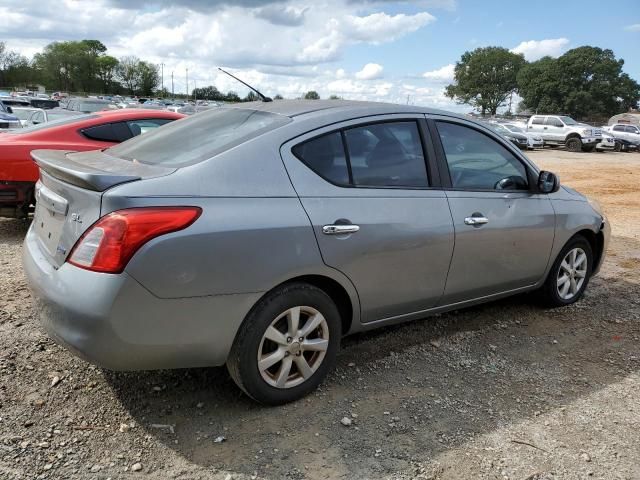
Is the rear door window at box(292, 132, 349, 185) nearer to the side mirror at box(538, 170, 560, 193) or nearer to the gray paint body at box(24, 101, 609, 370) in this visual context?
the gray paint body at box(24, 101, 609, 370)

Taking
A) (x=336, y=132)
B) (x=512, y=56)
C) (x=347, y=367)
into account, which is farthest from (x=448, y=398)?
(x=512, y=56)

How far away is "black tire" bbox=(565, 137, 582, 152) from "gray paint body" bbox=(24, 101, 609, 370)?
99.1 ft

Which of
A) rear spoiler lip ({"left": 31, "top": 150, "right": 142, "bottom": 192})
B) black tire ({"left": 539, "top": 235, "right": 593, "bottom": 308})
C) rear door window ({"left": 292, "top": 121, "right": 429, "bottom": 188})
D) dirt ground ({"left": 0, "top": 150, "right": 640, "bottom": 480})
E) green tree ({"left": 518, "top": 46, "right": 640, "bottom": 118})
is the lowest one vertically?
dirt ground ({"left": 0, "top": 150, "right": 640, "bottom": 480})

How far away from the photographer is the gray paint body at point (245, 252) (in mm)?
2475

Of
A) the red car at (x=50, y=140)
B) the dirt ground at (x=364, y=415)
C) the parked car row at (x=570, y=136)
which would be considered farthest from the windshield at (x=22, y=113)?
the parked car row at (x=570, y=136)

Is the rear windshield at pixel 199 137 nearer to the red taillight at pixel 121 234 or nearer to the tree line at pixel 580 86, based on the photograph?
the red taillight at pixel 121 234

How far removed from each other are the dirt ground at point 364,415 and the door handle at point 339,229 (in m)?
0.95

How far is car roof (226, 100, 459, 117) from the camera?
333 cm

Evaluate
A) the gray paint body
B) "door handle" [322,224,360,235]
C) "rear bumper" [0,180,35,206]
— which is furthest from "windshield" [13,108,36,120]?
"door handle" [322,224,360,235]

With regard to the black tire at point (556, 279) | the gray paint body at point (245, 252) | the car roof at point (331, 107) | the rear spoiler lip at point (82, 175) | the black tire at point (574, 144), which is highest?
the car roof at point (331, 107)


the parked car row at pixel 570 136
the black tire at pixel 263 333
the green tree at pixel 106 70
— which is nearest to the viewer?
the black tire at pixel 263 333

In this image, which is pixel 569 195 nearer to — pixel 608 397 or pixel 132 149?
pixel 608 397

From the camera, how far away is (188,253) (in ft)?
8.21

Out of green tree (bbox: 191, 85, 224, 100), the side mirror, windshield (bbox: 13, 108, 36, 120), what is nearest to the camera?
the side mirror
